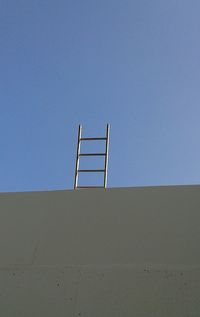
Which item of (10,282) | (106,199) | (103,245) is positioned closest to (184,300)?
(103,245)

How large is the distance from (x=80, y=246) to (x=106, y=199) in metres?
0.37

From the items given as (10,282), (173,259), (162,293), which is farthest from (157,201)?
(10,282)

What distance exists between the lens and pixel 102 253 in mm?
2867

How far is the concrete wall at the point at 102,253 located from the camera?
2.64 m

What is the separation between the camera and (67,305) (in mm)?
2705

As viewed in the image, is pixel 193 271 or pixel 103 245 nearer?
pixel 193 271

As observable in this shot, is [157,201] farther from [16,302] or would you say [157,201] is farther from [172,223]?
[16,302]

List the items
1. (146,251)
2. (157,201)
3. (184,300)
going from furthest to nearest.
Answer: (157,201), (146,251), (184,300)

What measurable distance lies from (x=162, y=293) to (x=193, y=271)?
0.22 meters

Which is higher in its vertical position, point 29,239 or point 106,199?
point 106,199

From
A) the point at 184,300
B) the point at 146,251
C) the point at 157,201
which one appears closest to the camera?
the point at 184,300

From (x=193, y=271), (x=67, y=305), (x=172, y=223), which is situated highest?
(x=172, y=223)

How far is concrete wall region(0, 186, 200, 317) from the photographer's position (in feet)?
8.67

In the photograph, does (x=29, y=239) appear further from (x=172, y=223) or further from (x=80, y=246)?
(x=172, y=223)
